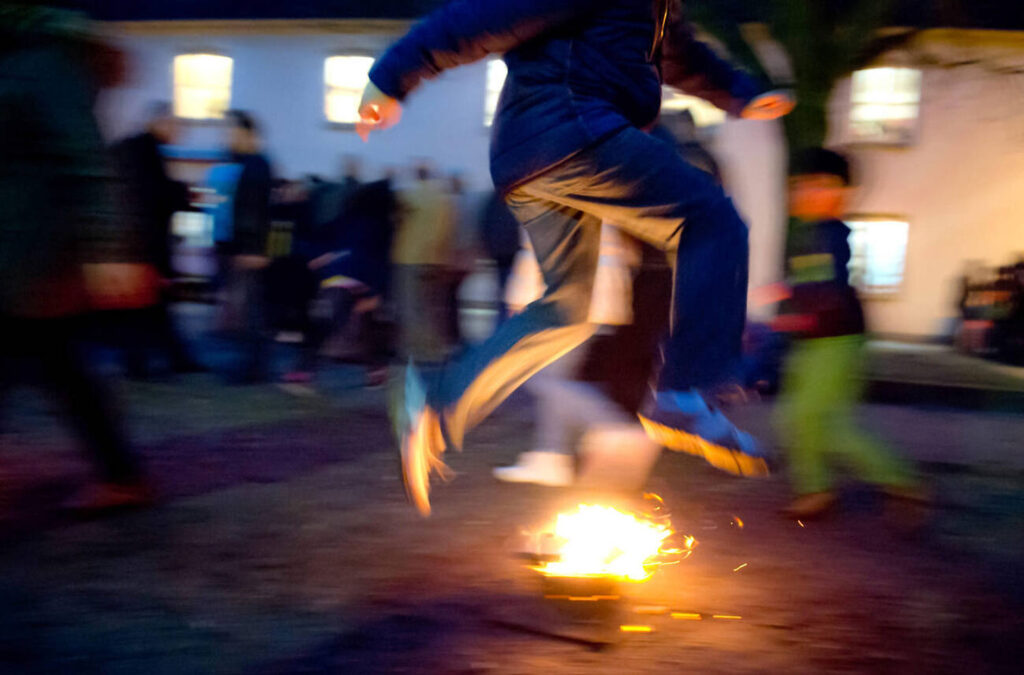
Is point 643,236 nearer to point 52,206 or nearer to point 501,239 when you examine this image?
point 52,206

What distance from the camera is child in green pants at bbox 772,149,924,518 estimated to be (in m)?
4.68

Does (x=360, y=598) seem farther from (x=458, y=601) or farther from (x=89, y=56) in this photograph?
(x=89, y=56)

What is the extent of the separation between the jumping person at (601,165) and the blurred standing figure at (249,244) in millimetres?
5419

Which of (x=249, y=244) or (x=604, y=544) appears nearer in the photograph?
(x=604, y=544)

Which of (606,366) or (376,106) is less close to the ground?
(376,106)

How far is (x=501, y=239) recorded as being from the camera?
9.91 metres

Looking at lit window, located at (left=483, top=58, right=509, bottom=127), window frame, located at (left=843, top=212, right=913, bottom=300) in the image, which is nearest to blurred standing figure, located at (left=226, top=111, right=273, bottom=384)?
lit window, located at (left=483, top=58, right=509, bottom=127)

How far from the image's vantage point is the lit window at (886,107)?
64.0 feet

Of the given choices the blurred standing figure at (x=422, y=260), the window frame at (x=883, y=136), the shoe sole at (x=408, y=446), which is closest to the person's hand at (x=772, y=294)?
the shoe sole at (x=408, y=446)

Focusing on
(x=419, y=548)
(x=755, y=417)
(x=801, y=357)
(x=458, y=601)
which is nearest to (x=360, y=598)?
(x=458, y=601)

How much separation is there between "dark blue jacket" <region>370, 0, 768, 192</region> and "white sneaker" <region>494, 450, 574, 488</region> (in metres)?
2.49

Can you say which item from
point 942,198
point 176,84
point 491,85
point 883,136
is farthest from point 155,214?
point 176,84

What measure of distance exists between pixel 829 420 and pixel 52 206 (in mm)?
3461

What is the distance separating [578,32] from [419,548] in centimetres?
217
